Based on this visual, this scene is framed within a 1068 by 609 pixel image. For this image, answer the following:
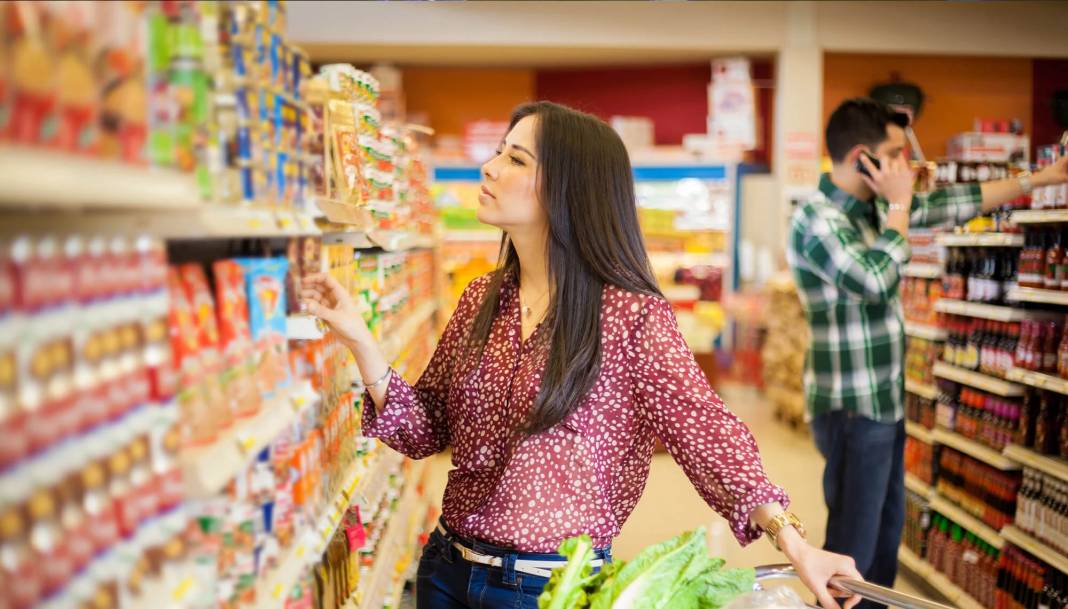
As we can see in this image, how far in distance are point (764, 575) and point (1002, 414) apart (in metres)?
2.76

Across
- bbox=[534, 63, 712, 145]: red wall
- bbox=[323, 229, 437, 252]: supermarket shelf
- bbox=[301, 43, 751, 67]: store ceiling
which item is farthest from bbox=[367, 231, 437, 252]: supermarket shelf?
bbox=[534, 63, 712, 145]: red wall

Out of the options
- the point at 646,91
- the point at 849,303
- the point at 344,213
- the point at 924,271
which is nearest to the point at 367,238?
the point at 344,213

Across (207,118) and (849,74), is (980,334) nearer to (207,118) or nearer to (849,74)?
(207,118)

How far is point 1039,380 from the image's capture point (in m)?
3.70

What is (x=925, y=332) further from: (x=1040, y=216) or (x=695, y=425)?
(x=695, y=425)

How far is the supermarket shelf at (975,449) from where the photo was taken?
13.2 ft

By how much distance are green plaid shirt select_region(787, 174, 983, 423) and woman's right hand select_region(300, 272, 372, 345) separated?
1862 mm

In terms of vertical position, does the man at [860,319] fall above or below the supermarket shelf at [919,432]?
above

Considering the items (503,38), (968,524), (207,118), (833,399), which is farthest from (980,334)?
(503,38)

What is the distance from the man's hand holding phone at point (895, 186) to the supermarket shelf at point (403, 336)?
173 cm

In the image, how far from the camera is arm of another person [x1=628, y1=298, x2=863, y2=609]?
1.77 m

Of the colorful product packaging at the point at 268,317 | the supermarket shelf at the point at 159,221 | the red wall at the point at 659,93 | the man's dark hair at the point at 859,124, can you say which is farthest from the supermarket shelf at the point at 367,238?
the red wall at the point at 659,93

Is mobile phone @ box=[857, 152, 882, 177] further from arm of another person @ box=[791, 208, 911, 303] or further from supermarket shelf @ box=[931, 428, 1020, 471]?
supermarket shelf @ box=[931, 428, 1020, 471]

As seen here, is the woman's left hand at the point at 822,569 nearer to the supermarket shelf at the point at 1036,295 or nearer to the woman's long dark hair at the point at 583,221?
the woman's long dark hair at the point at 583,221
